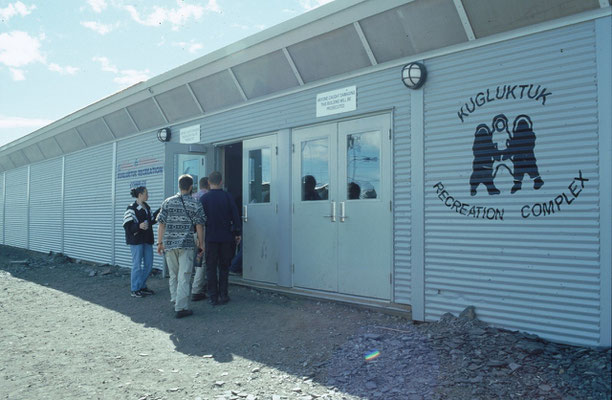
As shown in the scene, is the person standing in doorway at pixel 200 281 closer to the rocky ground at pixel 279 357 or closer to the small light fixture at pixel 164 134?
the rocky ground at pixel 279 357

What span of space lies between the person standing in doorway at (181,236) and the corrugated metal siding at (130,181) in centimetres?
397

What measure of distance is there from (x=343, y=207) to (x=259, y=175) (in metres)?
2.07

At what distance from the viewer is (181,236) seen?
252 inches

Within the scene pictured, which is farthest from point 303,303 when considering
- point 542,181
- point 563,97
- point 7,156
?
point 7,156

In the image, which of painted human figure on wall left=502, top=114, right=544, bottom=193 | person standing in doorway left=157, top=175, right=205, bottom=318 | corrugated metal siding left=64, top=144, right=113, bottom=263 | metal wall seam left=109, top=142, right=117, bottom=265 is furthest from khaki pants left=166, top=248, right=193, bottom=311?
corrugated metal siding left=64, top=144, right=113, bottom=263

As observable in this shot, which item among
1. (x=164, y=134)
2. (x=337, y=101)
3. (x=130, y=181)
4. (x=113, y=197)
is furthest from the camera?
(x=113, y=197)

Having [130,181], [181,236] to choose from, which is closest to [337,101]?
[181,236]

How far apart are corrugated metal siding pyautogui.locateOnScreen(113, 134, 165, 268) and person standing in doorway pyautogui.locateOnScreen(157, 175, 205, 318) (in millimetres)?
3974

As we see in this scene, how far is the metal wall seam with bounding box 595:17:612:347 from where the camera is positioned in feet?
14.0

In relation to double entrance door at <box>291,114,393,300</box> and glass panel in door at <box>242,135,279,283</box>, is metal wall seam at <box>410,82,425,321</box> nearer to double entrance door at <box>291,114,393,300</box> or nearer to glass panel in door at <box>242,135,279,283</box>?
double entrance door at <box>291,114,393,300</box>

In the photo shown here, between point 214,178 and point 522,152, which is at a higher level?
point 522,152

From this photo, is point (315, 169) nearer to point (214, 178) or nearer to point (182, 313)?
point (214, 178)

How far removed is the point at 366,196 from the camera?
6.41 meters

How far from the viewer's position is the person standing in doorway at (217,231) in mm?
6801
